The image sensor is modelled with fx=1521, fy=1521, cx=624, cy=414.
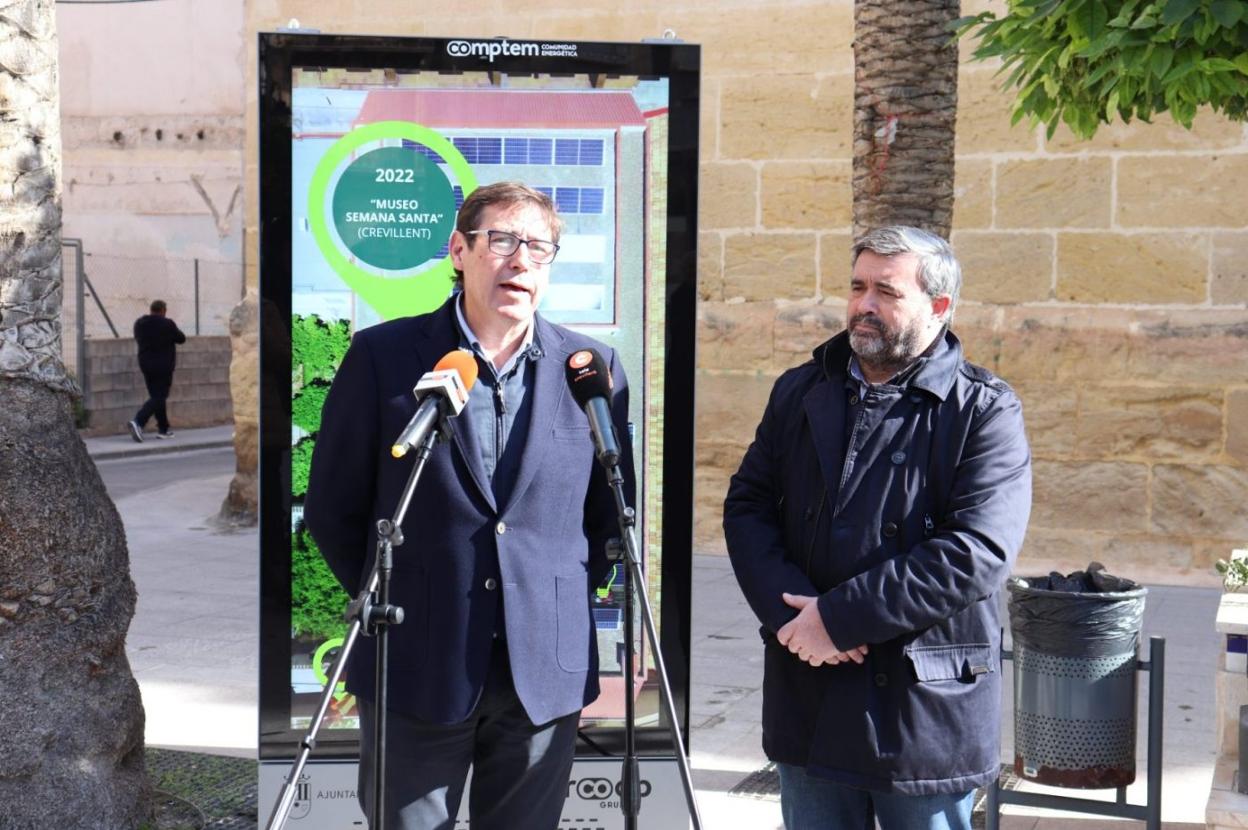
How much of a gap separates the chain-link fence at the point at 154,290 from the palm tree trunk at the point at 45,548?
650 inches

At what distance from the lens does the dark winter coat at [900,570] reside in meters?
3.14

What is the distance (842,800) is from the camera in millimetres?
3377

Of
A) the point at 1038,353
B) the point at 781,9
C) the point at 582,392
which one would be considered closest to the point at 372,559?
the point at 582,392

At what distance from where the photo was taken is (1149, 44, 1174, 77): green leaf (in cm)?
409

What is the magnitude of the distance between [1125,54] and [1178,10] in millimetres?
221

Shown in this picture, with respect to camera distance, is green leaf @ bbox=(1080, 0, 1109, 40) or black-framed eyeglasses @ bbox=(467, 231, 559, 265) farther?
green leaf @ bbox=(1080, 0, 1109, 40)

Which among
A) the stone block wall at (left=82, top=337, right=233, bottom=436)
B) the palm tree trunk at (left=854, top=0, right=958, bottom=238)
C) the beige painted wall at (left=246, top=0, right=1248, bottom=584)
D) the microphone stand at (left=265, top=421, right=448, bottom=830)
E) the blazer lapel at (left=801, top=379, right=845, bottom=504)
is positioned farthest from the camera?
the stone block wall at (left=82, top=337, right=233, bottom=436)

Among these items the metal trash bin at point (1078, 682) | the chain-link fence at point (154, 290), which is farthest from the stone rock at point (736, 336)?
the chain-link fence at point (154, 290)

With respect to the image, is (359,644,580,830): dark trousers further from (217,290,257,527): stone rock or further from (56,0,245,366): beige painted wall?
(56,0,245,366): beige painted wall

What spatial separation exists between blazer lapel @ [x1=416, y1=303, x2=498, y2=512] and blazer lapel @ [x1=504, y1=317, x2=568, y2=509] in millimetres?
74

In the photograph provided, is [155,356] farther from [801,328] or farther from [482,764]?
[482,764]

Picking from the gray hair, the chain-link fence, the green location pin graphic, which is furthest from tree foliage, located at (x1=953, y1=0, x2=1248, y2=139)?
the chain-link fence

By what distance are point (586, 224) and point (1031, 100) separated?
4.96 feet

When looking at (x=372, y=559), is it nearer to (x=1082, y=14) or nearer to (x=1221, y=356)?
(x=1082, y=14)
